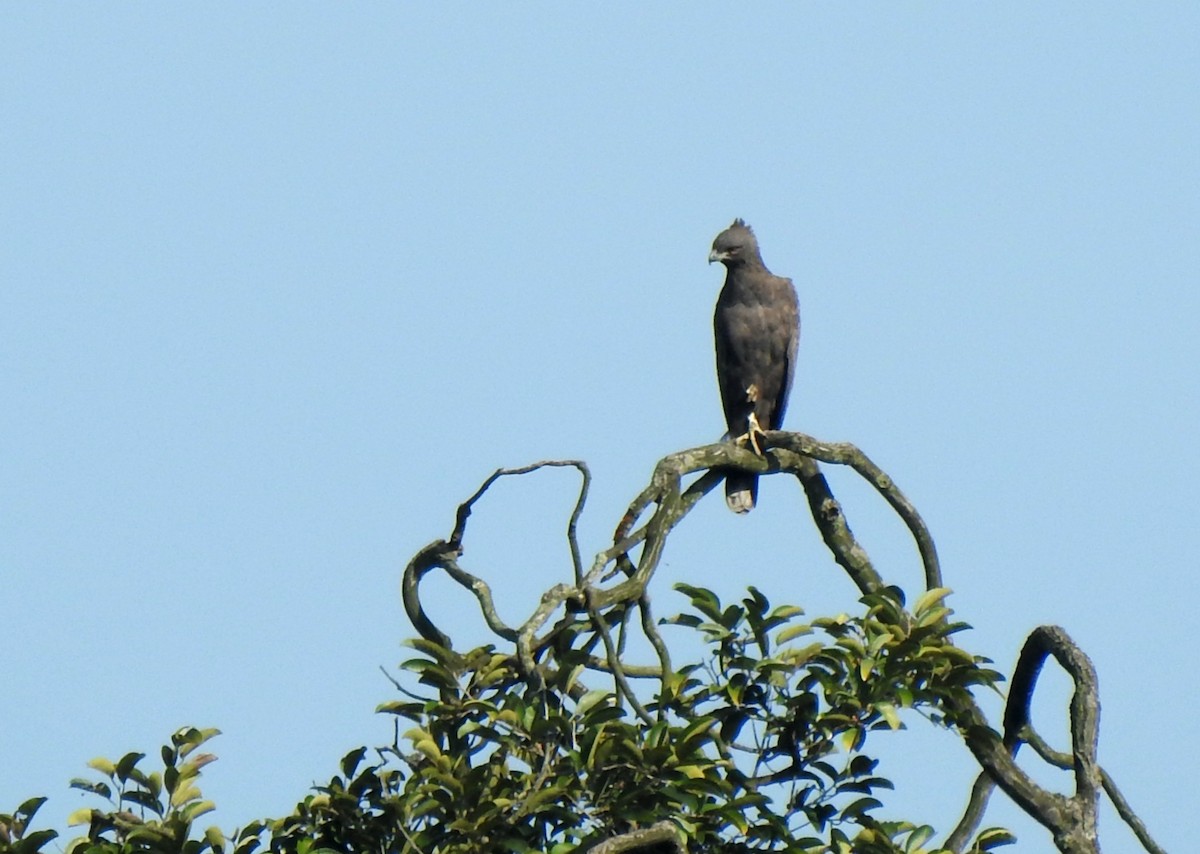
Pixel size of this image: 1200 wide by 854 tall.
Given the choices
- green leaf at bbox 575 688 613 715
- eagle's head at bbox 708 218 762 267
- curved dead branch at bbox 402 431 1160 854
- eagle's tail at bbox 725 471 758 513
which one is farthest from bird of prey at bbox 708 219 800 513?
green leaf at bbox 575 688 613 715

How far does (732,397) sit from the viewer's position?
909 centimetres

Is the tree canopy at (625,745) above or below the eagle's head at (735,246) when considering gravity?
below

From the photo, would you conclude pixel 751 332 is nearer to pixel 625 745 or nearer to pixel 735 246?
pixel 735 246

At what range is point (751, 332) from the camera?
900cm

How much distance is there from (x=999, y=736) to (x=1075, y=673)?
0.27 m

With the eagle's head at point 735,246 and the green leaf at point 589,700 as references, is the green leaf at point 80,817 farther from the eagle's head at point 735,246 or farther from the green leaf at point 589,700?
the eagle's head at point 735,246

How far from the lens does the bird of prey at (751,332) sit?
8984 millimetres

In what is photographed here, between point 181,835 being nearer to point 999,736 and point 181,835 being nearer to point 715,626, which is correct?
point 715,626

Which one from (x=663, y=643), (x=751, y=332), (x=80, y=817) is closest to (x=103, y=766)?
(x=80, y=817)

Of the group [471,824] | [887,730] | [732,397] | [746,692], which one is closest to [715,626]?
[746,692]

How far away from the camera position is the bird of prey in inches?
354

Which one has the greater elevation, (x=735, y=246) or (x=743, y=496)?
(x=735, y=246)

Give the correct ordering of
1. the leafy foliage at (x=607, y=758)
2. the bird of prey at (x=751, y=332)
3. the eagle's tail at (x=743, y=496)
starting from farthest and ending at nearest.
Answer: the bird of prey at (x=751, y=332) → the eagle's tail at (x=743, y=496) → the leafy foliage at (x=607, y=758)

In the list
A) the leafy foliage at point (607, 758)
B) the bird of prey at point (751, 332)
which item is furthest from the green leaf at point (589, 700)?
the bird of prey at point (751, 332)
